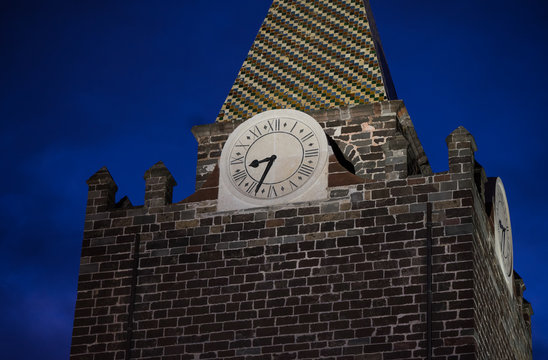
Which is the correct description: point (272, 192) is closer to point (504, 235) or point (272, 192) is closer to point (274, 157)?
point (274, 157)

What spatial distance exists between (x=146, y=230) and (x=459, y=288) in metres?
7.72

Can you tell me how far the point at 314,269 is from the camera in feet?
111

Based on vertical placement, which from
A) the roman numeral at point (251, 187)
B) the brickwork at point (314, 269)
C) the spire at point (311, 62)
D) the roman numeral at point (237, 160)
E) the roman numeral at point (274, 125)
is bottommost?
the brickwork at point (314, 269)

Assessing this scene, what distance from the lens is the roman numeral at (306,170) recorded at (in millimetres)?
35281

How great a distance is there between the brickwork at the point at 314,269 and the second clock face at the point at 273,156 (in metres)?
0.55

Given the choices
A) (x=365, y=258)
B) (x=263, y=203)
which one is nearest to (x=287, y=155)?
(x=263, y=203)

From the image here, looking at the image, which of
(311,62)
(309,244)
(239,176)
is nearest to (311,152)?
(239,176)

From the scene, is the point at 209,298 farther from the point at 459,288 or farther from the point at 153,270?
the point at 459,288

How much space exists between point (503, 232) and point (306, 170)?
5.46 metres

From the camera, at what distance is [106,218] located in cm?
3644

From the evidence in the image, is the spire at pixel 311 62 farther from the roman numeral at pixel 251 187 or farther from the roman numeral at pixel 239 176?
the roman numeral at pixel 251 187

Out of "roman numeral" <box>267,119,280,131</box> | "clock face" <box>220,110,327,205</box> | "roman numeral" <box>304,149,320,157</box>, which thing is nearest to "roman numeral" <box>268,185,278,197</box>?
"clock face" <box>220,110,327,205</box>

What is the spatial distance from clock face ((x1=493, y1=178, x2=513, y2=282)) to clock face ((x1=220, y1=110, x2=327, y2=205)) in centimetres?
450

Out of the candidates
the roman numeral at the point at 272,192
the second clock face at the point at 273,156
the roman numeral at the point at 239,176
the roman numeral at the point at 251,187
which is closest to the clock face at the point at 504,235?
the second clock face at the point at 273,156
